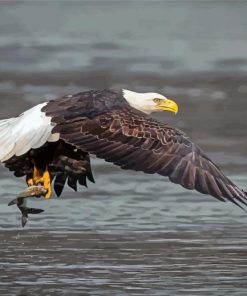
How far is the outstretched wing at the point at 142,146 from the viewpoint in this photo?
858 cm

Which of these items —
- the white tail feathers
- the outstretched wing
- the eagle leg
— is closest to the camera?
the outstretched wing

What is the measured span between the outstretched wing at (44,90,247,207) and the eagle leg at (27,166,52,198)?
548mm

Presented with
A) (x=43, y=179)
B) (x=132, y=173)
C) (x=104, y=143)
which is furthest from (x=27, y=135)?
(x=132, y=173)

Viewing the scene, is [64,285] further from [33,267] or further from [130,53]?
[130,53]

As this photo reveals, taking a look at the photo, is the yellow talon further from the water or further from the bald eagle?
the water

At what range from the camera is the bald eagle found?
8.62 metres

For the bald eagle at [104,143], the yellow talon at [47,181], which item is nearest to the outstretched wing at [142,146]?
the bald eagle at [104,143]

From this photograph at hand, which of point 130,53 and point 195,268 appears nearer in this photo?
point 195,268

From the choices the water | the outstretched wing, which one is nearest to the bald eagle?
the outstretched wing

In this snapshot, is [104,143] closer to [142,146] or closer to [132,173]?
[142,146]

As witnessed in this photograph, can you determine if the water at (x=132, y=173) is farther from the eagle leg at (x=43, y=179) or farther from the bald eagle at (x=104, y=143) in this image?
the bald eagle at (x=104, y=143)

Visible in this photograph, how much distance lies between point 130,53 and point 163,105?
7.75 m

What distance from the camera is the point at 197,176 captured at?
28.2ft

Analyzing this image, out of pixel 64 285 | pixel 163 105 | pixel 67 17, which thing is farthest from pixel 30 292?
pixel 67 17
